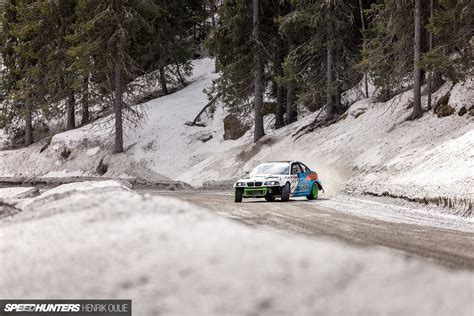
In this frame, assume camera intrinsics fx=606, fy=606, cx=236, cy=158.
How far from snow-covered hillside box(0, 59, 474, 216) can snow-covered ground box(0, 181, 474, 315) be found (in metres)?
9.81

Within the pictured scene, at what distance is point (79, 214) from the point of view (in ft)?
19.9

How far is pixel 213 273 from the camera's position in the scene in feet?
11.8

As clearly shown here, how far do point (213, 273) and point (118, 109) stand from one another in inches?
1249

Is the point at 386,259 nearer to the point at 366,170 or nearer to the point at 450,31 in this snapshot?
the point at 366,170

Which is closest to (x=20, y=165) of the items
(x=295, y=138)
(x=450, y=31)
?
(x=295, y=138)

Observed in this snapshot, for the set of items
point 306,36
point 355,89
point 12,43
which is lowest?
point 355,89

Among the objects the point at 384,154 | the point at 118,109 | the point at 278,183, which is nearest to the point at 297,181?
the point at 278,183

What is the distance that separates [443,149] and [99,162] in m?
22.3

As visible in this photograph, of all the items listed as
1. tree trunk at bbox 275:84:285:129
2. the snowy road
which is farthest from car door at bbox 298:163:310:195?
tree trunk at bbox 275:84:285:129

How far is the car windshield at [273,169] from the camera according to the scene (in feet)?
58.3

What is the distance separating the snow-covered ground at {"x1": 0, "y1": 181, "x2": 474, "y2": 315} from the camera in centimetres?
311

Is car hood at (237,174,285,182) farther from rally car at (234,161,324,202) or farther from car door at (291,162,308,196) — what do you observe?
car door at (291,162,308,196)

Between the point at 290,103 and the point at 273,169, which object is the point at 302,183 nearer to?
the point at 273,169

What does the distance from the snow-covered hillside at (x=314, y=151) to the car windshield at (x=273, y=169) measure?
2771mm
